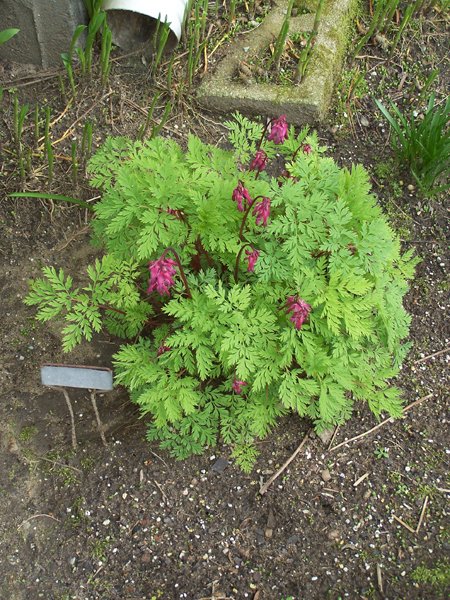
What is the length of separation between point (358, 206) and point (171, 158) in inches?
26.8

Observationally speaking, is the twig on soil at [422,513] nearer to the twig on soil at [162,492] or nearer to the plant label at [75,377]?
the twig on soil at [162,492]

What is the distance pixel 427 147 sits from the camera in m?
3.26

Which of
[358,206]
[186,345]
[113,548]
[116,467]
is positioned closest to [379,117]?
[358,206]

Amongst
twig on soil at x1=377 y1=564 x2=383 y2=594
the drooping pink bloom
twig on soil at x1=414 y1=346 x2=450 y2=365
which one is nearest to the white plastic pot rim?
the drooping pink bloom

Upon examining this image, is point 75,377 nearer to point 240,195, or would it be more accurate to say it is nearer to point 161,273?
point 161,273

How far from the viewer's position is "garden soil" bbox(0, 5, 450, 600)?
7.73 feet

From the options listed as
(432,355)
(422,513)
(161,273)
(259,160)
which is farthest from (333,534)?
(259,160)

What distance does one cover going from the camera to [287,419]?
275 cm

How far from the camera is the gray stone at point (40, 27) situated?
3.13 metres

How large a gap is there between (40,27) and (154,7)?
589 mm

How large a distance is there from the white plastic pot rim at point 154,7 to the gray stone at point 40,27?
0.19m

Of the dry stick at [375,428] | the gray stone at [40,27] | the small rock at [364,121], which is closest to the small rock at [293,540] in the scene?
the dry stick at [375,428]

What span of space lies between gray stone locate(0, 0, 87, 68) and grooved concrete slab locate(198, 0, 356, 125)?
0.76 meters

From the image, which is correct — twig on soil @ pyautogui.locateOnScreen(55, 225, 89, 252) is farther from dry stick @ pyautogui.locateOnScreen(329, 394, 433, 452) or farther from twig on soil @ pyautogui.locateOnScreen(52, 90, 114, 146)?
dry stick @ pyautogui.locateOnScreen(329, 394, 433, 452)
